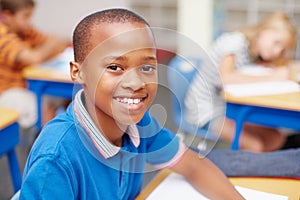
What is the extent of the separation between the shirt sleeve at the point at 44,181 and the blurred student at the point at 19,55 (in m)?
1.65

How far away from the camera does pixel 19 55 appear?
239 cm

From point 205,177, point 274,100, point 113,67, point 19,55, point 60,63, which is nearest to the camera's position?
point 113,67

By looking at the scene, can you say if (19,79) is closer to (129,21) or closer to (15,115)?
(15,115)

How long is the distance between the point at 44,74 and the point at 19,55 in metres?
0.23

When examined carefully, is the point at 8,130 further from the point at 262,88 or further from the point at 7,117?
the point at 262,88

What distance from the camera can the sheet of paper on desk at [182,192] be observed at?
1.04 m

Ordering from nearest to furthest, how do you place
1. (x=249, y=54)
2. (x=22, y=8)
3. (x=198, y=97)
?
(x=198, y=97) → (x=249, y=54) → (x=22, y=8)

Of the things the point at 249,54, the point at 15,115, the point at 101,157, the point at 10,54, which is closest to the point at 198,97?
the point at 101,157

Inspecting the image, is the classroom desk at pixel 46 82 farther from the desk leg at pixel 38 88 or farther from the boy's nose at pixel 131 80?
the boy's nose at pixel 131 80

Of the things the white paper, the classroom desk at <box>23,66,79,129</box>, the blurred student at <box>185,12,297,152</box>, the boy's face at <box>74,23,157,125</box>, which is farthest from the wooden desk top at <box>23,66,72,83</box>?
the boy's face at <box>74,23,157,125</box>

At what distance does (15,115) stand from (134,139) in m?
0.86

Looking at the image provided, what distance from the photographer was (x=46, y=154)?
76cm

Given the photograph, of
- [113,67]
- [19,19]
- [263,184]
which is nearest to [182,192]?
[263,184]

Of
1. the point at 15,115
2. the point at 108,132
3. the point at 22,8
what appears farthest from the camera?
the point at 22,8
